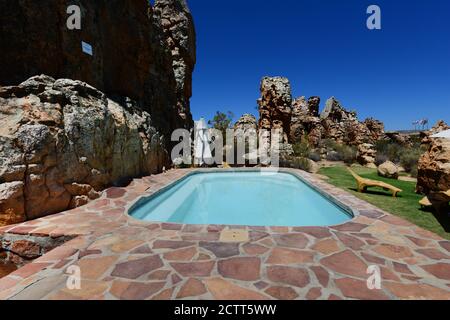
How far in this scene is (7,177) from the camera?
3877 mm

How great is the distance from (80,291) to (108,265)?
0.48 meters

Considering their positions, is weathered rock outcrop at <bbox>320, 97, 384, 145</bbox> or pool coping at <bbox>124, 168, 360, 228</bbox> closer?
pool coping at <bbox>124, 168, 360, 228</bbox>

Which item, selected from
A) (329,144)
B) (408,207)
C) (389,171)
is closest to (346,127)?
(329,144)

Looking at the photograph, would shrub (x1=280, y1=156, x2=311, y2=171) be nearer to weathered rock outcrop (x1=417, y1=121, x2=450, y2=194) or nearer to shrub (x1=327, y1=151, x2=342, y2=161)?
shrub (x1=327, y1=151, x2=342, y2=161)

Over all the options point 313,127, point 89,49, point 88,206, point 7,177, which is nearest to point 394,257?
point 88,206

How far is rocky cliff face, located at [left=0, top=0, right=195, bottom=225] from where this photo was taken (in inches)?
166

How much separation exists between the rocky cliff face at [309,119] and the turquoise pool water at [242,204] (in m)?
9.82

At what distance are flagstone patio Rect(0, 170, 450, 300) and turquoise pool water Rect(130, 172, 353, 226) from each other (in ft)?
3.78

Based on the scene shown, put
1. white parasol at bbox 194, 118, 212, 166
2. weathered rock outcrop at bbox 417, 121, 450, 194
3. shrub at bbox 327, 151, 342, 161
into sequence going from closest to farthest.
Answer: weathered rock outcrop at bbox 417, 121, 450, 194 → white parasol at bbox 194, 118, 212, 166 → shrub at bbox 327, 151, 342, 161

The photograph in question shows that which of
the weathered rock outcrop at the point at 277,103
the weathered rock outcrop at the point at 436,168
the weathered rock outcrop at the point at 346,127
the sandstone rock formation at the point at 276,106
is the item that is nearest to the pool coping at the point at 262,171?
the weathered rock outcrop at the point at 436,168

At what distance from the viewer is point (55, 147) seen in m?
4.66

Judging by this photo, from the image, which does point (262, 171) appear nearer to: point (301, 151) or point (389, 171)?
point (301, 151)

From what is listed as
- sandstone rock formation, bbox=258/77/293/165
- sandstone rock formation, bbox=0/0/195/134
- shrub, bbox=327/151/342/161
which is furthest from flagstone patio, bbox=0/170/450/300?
sandstone rock formation, bbox=258/77/293/165

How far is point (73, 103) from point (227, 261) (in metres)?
5.05
